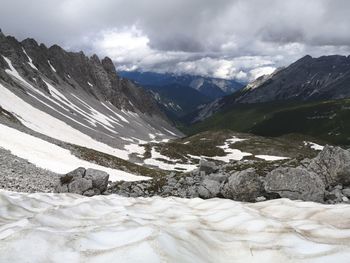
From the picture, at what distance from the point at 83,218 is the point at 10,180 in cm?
1887

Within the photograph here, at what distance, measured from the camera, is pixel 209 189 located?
31.0 m

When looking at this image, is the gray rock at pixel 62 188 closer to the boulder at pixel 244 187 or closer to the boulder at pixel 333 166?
the boulder at pixel 244 187

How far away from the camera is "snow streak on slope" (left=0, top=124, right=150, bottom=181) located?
183 feet

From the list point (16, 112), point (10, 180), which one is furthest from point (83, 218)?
point (16, 112)

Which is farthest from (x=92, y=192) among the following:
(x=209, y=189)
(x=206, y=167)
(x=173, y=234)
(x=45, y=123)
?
(x=45, y=123)

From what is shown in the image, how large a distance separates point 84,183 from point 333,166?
2009 centimetres

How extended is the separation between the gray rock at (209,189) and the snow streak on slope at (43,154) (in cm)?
2758

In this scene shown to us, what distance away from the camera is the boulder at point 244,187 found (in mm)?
28469

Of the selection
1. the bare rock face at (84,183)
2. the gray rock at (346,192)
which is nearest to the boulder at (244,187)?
the gray rock at (346,192)

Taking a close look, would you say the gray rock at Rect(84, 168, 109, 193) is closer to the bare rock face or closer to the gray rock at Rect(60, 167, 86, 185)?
the bare rock face

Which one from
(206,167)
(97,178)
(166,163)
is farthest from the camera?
(166,163)

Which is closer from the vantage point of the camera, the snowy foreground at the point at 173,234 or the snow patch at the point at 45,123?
the snowy foreground at the point at 173,234

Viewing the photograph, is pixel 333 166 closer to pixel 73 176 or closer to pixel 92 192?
pixel 92 192

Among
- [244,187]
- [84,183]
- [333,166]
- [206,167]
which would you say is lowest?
[84,183]
